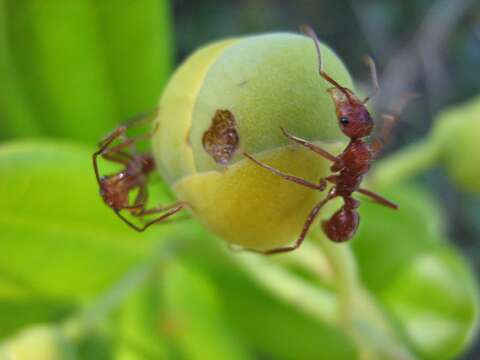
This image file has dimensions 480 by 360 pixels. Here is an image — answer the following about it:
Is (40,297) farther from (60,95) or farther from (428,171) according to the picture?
(428,171)

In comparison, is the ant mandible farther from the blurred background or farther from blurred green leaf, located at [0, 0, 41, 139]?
blurred green leaf, located at [0, 0, 41, 139]

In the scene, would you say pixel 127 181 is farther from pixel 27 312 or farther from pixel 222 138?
pixel 27 312

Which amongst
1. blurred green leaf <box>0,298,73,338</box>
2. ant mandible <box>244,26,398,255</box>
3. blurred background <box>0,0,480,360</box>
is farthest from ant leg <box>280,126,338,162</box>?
blurred green leaf <box>0,298,73,338</box>

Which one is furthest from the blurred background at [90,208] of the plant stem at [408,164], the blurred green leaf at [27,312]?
the plant stem at [408,164]

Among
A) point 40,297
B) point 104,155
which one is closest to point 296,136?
point 104,155

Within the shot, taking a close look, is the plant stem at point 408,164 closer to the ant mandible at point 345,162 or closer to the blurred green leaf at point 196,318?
the blurred green leaf at point 196,318

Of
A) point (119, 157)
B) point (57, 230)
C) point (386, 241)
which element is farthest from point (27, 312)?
point (386, 241)
